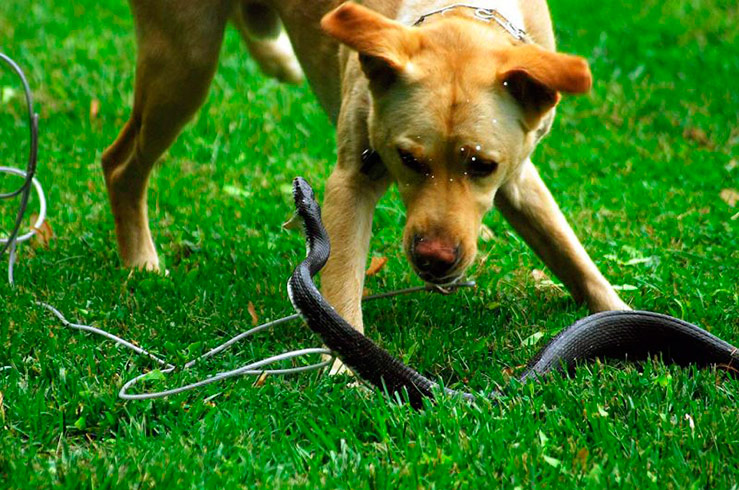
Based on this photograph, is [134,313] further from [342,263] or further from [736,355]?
[736,355]

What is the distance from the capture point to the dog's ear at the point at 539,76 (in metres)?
2.93

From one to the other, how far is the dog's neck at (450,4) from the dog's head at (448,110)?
1.06ft

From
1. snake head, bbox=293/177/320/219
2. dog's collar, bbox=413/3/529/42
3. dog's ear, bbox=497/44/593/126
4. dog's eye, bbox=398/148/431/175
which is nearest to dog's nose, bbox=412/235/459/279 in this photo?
dog's eye, bbox=398/148/431/175

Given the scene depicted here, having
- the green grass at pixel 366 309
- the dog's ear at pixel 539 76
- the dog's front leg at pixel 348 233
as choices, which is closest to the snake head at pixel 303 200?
the dog's front leg at pixel 348 233

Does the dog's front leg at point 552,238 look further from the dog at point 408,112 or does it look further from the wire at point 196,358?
the wire at point 196,358

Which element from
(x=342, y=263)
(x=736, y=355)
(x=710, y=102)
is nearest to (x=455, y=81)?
(x=342, y=263)

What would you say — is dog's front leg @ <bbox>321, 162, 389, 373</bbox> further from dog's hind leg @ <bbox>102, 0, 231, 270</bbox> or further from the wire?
dog's hind leg @ <bbox>102, 0, 231, 270</bbox>

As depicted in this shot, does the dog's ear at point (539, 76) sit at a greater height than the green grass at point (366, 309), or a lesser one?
greater

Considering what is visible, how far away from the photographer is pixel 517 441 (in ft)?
8.85

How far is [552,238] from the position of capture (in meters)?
3.94

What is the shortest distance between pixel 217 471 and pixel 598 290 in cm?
186

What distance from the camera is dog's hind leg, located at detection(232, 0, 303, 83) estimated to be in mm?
4418

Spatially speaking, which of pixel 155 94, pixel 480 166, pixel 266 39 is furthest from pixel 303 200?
pixel 266 39

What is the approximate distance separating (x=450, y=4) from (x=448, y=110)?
2.28 feet
